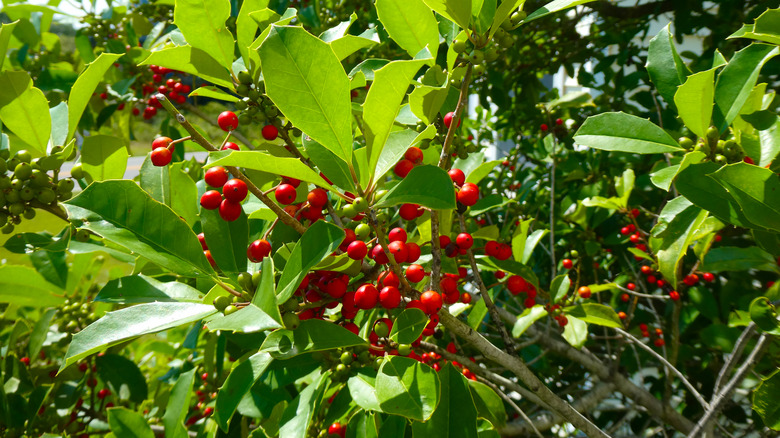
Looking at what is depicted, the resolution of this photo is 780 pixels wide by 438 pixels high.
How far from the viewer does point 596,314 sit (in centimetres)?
151

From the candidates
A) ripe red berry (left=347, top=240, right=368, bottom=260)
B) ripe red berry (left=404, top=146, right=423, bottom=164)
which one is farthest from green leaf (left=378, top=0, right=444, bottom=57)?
ripe red berry (left=347, top=240, right=368, bottom=260)

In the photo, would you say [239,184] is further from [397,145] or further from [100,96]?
[100,96]

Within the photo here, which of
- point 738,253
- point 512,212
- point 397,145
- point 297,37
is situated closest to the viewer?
point 297,37

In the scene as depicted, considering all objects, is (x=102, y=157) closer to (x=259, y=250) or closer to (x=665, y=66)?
(x=259, y=250)

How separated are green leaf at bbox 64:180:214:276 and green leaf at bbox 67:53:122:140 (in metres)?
0.34

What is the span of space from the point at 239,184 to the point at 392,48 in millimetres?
2114

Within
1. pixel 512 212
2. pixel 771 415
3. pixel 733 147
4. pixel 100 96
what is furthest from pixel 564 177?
pixel 100 96

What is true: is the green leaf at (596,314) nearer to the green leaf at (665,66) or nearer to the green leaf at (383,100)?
the green leaf at (665,66)

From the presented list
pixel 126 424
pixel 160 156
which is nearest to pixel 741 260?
pixel 160 156

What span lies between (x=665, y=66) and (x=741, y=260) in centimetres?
64

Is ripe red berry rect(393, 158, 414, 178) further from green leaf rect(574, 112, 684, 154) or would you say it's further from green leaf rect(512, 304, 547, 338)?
green leaf rect(512, 304, 547, 338)

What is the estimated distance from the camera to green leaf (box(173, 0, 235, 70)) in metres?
1.01

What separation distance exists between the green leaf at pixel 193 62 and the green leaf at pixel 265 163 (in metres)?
0.36

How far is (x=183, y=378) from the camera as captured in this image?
4.00ft
